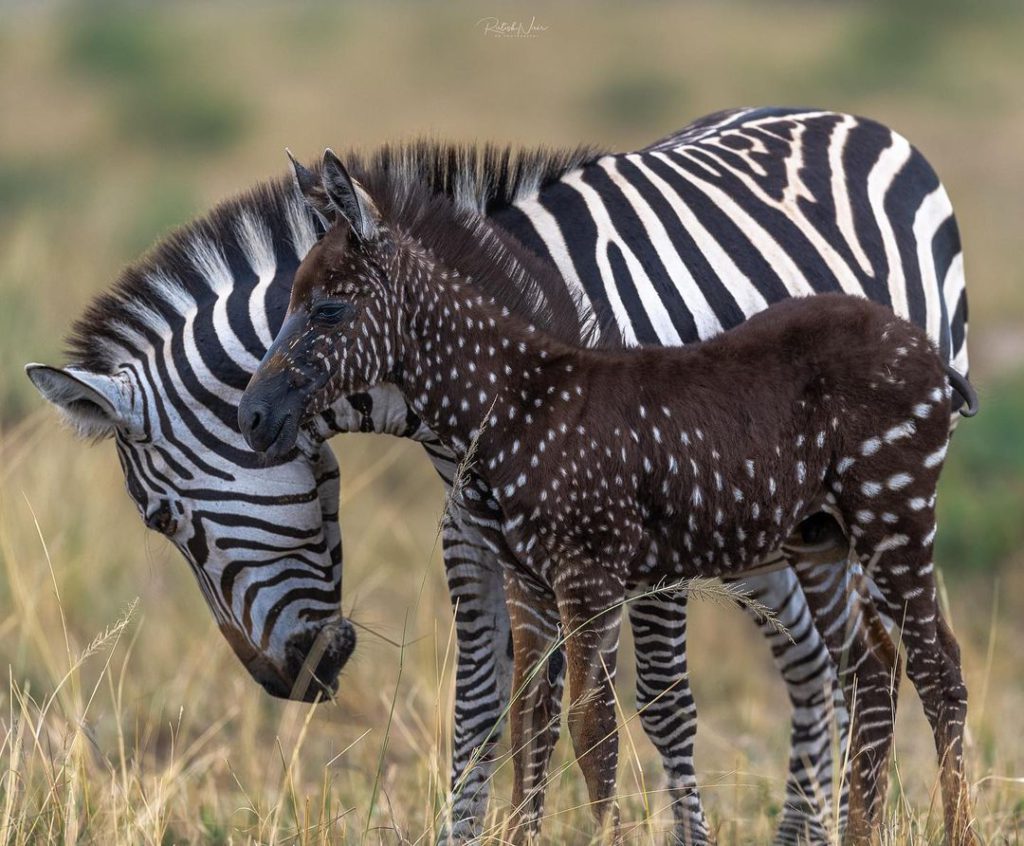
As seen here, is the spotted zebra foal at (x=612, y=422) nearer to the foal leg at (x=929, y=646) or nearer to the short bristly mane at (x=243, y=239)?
Answer: the foal leg at (x=929, y=646)

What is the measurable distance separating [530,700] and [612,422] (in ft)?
3.45

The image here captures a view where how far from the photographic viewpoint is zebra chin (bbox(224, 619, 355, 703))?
→ 4957mm

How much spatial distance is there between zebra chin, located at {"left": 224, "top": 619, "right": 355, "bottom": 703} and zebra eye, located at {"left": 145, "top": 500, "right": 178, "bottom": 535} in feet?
1.51

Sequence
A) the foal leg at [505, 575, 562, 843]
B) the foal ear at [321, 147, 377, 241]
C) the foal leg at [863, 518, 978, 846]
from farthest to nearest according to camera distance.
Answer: the foal leg at [505, 575, 562, 843] < the foal leg at [863, 518, 978, 846] < the foal ear at [321, 147, 377, 241]

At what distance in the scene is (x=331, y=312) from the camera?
3.86 m

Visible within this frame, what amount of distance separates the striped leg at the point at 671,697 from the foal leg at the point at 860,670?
0.47 m

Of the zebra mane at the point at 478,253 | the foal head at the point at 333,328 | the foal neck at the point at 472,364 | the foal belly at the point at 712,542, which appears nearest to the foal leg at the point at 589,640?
the foal belly at the point at 712,542

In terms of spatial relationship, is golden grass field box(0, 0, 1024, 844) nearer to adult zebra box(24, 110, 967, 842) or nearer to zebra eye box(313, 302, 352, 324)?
adult zebra box(24, 110, 967, 842)

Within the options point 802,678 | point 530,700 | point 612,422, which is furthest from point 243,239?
point 802,678

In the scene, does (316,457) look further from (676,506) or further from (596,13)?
(596,13)

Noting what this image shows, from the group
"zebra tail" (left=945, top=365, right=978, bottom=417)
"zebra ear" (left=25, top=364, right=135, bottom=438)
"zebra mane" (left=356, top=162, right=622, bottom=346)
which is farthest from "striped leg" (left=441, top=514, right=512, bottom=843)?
"zebra tail" (left=945, top=365, right=978, bottom=417)

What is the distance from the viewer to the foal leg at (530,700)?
432 centimetres

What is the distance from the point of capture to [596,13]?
31.6 m

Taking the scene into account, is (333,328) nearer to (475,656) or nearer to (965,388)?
(475,656)
